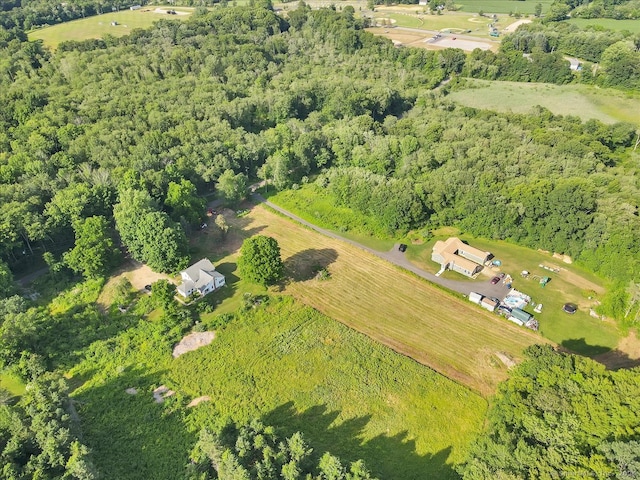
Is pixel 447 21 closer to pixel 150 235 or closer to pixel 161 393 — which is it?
pixel 150 235

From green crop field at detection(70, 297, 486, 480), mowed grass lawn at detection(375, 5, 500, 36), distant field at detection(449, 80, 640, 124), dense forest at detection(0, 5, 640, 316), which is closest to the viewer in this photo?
green crop field at detection(70, 297, 486, 480)

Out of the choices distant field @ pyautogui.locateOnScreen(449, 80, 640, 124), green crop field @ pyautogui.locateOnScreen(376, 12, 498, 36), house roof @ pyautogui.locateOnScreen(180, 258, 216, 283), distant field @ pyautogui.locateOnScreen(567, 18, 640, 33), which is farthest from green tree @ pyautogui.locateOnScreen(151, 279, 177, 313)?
distant field @ pyautogui.locateOnScreen(567, 18, 640, 33)

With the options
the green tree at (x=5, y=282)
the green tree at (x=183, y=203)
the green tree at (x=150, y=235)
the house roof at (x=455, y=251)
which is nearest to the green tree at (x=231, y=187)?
the green tree at (x=183, y=203)

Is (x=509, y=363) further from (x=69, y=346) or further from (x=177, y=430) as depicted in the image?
(x=69, y=346)

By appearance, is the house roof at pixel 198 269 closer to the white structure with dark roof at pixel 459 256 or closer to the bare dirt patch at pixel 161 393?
the bare dirt patch at pixel 161 393

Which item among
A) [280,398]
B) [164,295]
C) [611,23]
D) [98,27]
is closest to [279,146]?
[164,295]

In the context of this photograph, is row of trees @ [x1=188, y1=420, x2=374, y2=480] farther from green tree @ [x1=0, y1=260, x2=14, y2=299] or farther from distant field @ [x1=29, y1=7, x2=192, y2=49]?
distant field @ [x1=29, y1=7, x2=192, y2=49]
